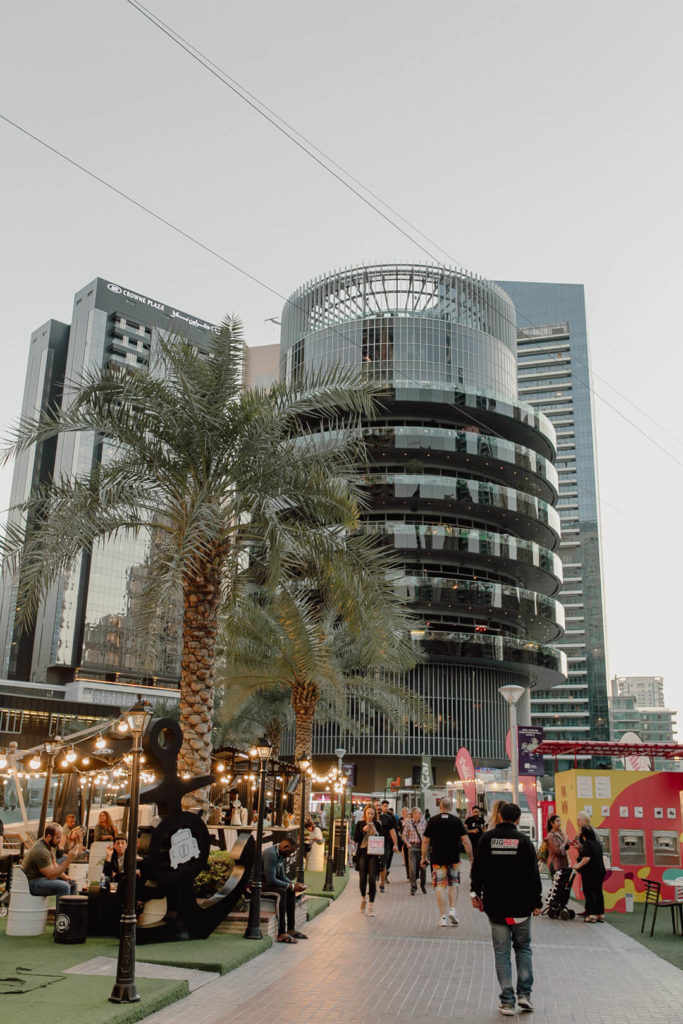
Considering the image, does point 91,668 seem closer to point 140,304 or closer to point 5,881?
point 140,304

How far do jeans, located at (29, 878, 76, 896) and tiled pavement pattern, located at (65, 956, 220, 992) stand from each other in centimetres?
196

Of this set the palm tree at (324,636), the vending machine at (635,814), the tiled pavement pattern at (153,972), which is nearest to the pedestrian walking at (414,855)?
the vending machine at (635,814)

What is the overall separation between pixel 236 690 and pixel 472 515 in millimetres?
42087

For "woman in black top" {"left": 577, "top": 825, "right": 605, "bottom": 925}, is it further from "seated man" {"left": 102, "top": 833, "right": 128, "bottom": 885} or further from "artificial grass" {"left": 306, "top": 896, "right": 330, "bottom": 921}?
"seated man" {"left": 102, "top": 833, "right": 128, "bottom": 885}

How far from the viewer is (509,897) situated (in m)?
7.98

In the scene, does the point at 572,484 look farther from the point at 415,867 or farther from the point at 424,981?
the point at 424,981

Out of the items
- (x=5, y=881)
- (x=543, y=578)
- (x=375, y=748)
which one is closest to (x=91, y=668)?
(x=375, y=748)

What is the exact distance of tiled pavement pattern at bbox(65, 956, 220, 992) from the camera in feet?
28.9

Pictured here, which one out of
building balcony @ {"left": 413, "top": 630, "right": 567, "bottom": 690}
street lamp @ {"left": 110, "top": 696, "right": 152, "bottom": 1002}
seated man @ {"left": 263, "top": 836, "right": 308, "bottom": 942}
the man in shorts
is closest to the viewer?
street lamp @ {"left": 110, "top": 696, "right": 152, "bottom": 1002}

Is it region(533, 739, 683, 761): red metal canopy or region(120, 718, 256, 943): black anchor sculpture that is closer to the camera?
region(120, 718, 256, 943): black anchor sculpture

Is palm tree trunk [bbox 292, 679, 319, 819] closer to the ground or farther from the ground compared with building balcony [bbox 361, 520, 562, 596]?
closer to the ground

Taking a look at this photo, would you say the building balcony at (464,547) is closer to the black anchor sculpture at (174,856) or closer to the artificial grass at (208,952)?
the black anchor sculpture at (174,856)

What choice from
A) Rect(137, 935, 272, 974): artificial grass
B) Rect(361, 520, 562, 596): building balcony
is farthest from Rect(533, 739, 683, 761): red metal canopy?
Rect(361, 520, 562, 596): building balcony

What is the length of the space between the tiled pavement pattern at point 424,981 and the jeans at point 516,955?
0.25 meters
